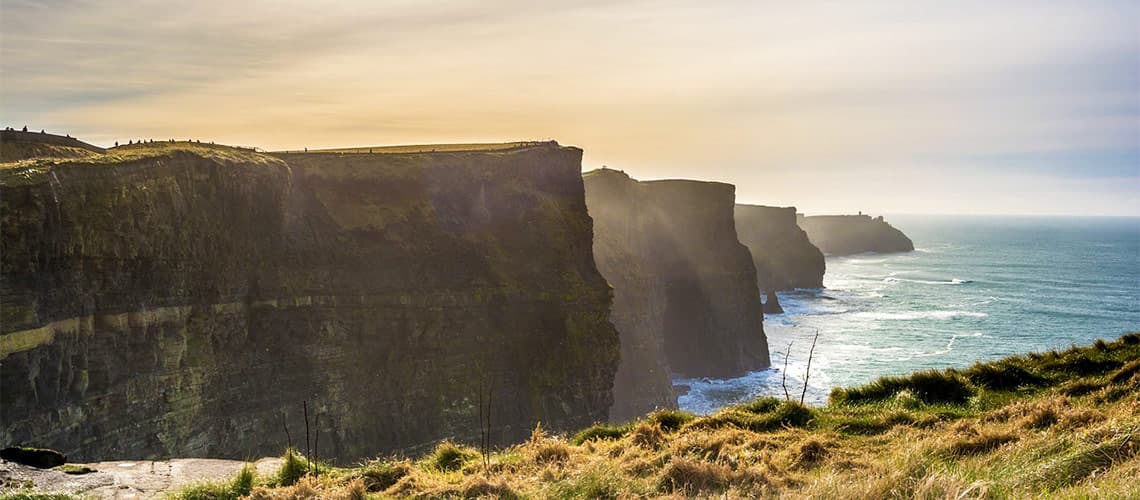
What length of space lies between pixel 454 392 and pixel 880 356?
4901 cm

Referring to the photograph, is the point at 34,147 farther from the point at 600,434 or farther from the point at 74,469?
the point at 600,434

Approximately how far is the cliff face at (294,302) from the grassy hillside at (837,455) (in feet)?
69.8

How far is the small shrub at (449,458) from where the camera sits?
12016 mm

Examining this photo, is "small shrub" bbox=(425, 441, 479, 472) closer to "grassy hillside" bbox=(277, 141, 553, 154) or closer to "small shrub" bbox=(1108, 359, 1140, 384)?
"small shrub" bbox=(1108, 359, 1140, 384)

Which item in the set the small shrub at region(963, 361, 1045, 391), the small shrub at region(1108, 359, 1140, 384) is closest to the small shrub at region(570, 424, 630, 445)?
the small shrub at region(963, 361, 1045, 391)

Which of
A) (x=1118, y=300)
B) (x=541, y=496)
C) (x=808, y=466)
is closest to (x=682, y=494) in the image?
(x=541, y=496)

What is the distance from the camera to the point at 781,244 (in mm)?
129000

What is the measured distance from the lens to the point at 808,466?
10688 mm

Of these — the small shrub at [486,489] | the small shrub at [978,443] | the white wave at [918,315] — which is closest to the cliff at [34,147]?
the small shrub at [486,489]

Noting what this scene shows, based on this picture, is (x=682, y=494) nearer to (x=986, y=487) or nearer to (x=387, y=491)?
(x=986, y=487)

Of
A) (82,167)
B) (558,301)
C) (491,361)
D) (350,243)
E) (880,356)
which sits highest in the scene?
(82,167)

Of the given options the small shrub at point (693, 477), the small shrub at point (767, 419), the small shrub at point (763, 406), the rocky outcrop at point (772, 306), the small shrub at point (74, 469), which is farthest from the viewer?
the rocky outcrop at point (772, 306)

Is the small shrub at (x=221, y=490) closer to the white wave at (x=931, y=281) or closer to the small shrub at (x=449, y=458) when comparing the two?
the small shrub at (x=449, y=458)

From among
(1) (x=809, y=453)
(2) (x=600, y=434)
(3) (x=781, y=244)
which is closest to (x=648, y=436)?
(2) (x=600, y=434)
